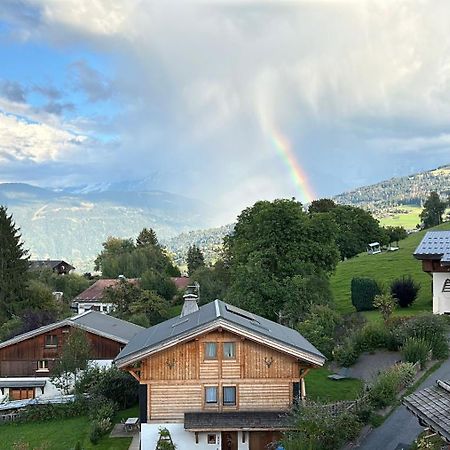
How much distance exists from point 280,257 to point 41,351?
59.1 feet

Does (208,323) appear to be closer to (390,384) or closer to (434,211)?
(390,384)

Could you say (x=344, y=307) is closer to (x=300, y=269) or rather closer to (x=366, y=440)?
(x=300, y=269)

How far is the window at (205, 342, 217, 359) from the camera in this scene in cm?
2614

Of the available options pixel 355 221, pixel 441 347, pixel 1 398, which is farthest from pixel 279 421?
pixel 355 221

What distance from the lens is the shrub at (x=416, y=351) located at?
31956mm

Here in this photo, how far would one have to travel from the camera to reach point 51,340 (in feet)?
140

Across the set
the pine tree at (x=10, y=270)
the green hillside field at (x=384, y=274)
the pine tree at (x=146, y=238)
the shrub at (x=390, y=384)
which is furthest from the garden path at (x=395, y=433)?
the pine tree at (x=146, y=238)

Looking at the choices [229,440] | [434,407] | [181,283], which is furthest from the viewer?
[181,283]

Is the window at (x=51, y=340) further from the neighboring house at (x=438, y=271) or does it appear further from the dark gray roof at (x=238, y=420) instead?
the neighboring house at (x=438, y=271)

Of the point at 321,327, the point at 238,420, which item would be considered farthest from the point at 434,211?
the point at 238,420

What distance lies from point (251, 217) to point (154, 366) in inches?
1084

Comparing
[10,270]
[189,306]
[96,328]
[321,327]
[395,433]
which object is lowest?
[395,433]

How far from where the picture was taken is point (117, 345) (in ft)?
137

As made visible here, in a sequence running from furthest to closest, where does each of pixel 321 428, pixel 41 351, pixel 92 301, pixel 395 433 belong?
1. pixel 92 301
2. pixel 41 351
3. pixel 395 433
4. pixel 321 428
